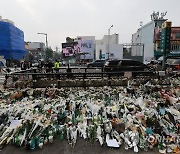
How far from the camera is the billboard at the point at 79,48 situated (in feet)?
149

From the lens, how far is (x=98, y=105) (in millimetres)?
5809

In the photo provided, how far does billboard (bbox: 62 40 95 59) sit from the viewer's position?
1789 inches

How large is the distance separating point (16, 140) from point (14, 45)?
144 ft

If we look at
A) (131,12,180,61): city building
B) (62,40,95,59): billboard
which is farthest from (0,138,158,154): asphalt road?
(62,40,95,59): billboard

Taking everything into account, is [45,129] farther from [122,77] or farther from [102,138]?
[122,77]

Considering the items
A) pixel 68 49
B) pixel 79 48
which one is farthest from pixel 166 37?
pixel 79 48

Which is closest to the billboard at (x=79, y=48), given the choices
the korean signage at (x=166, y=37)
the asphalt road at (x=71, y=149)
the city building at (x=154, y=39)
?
the city building at (x=154, y=39)

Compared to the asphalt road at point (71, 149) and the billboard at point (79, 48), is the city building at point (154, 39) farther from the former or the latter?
the asphalt road at point (71, 149)

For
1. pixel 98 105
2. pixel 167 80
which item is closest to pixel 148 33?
pixel 167 80

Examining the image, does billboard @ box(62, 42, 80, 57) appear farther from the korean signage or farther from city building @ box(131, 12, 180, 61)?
the korean signage

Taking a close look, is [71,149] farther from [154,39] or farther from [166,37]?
[154,39]

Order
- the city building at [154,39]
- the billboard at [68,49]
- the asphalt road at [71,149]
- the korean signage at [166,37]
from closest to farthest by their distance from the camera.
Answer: the asphalt road at [71,149]
the korean signage at [166,37]
the city building at [154,39]
the billboard at [68,49]

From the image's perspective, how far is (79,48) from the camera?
4953 cm

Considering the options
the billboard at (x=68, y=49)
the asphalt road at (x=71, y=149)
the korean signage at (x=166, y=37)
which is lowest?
the asphalt road at (x=71, y=149)
